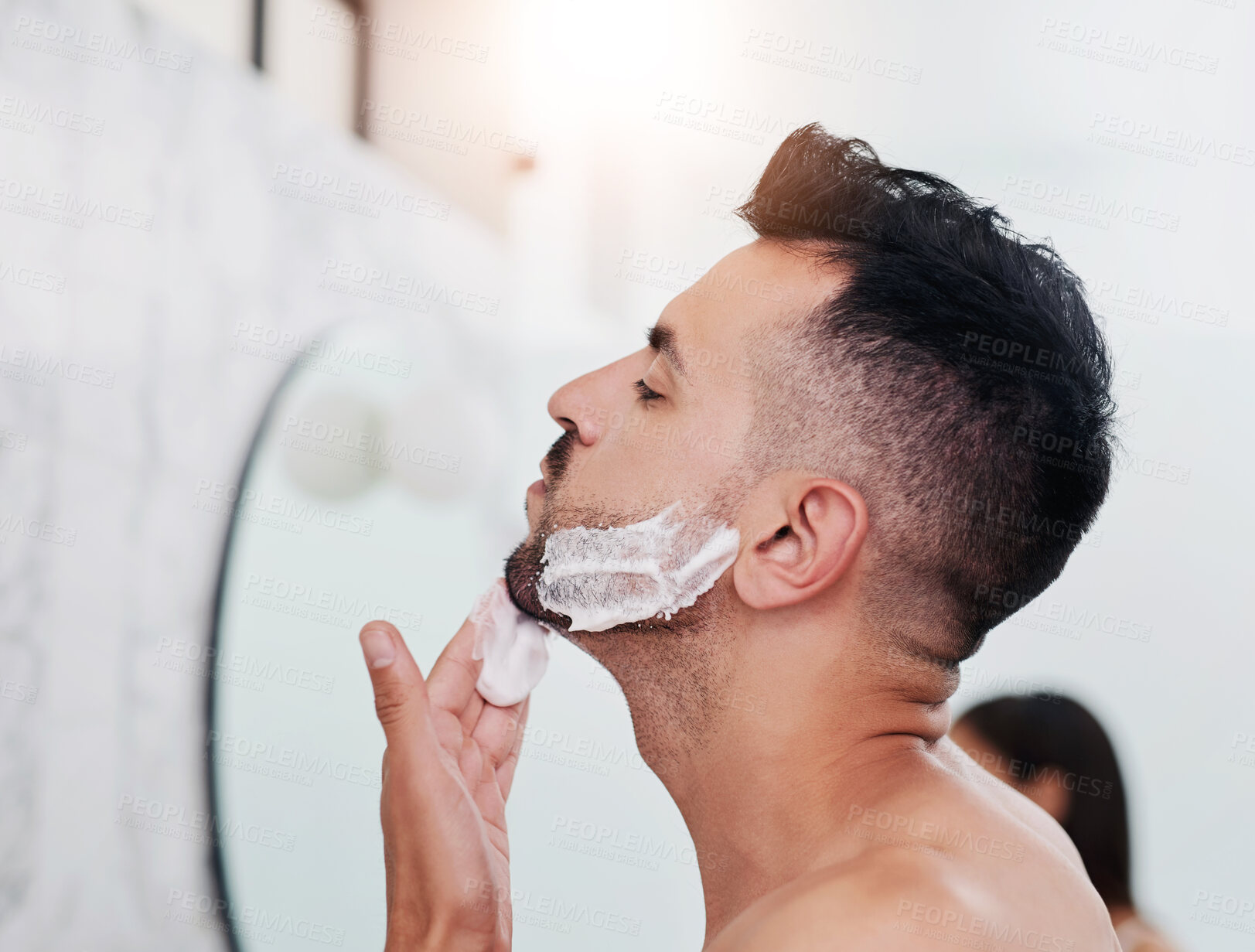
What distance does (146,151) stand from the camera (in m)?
1.68

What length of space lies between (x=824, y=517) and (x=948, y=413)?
0.20 meters

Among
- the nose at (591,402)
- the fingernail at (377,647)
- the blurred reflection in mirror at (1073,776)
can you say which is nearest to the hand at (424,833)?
the fingernail at (377,647)

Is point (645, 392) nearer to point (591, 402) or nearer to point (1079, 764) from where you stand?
point (591, 402)

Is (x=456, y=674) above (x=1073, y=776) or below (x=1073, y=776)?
above

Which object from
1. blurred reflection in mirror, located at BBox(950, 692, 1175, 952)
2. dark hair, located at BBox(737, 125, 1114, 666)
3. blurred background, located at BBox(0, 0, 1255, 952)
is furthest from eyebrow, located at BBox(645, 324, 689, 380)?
blurred reflection in mirror, located at BBox(950, 692, 1175, 952)

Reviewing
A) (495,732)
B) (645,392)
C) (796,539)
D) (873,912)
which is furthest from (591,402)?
(873,912)

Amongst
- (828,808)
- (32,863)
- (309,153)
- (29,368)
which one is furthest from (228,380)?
(828,808)

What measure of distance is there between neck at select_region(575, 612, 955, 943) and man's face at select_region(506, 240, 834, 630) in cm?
10

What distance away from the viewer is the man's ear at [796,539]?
39.8 inches

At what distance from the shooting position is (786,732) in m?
1.05

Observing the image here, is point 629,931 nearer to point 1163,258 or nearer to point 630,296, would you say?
point 630,296

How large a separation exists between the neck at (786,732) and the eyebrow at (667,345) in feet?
1.16

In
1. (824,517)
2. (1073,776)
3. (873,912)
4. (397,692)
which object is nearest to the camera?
(873,912)

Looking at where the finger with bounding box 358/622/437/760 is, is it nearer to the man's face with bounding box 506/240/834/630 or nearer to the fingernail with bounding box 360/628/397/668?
the fingernail with bounding box 360/628/397/668
